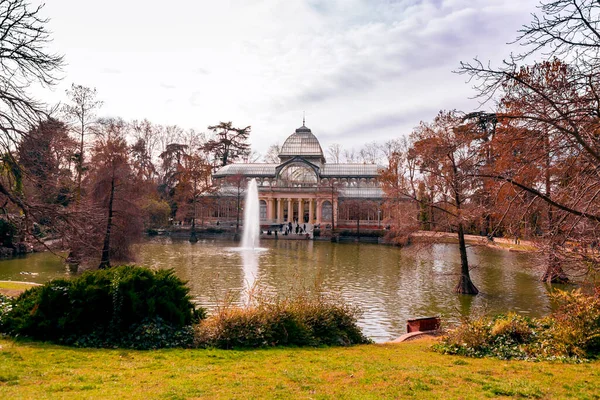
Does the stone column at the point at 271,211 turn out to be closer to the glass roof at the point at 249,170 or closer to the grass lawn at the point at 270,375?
the glass roof at the point at 249,170

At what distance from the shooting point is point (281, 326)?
26.9 ft

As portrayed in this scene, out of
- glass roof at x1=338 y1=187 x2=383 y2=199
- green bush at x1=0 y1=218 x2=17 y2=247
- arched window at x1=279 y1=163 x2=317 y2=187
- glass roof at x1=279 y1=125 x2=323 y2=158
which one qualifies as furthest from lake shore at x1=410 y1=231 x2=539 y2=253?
glass roof at x1=279 y1=125 x2=323 y2=158

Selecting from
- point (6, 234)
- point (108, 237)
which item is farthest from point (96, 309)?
point (6, 234)

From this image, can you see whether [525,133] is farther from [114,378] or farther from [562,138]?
[114,378]

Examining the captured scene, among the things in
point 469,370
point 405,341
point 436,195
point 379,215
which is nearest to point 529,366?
point 469,370

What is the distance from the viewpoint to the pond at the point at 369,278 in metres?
13.8

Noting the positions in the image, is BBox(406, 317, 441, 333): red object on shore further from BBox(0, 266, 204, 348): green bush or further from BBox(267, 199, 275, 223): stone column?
BBox(267, 199, 275, 223): stone column

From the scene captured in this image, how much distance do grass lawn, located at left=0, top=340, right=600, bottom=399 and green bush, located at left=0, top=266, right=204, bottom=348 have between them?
481mm

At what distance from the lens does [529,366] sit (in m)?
6.60

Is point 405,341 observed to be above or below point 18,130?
below

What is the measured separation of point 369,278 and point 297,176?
131 feet

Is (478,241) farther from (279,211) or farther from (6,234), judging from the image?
(279,211)

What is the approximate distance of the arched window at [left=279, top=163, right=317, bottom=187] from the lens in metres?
58.2

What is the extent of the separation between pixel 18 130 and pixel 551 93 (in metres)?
9.12
